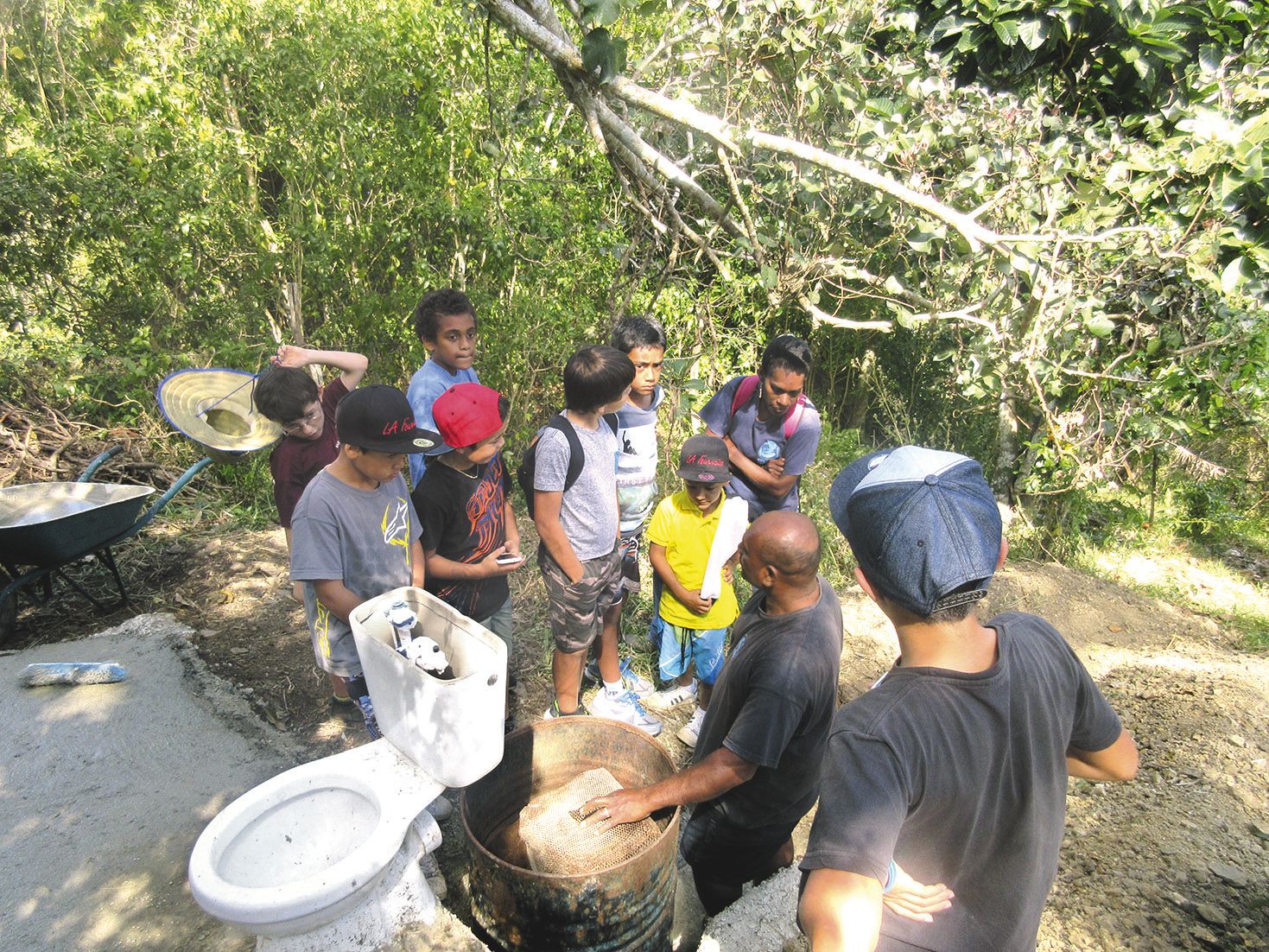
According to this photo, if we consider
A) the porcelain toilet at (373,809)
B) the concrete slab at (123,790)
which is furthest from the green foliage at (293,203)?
the porcelain toilet at (373,809)

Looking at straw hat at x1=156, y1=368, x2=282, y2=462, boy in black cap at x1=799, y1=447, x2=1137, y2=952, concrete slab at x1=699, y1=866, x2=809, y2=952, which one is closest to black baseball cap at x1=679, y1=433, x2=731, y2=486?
concrete slab at x1=699, y1=866, x2=809, y2=952

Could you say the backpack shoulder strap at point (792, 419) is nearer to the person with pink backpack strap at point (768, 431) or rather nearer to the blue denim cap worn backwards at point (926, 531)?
the person with pink backpack strap at point (768, 431)

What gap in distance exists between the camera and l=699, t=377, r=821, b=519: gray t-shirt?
3656 mm

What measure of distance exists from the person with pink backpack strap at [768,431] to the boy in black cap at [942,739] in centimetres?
220

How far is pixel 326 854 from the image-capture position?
2104 mm

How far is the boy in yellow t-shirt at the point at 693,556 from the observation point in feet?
10.1

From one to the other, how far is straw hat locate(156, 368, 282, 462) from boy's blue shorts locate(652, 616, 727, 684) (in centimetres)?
226

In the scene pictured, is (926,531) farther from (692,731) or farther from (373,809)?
(692,731)

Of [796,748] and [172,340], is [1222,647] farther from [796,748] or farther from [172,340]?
[172,340]

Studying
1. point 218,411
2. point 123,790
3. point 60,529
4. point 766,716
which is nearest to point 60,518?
point 60,529

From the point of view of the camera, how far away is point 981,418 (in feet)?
24.8

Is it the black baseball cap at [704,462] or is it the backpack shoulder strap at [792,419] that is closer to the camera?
the black baseball cap at [704,462]

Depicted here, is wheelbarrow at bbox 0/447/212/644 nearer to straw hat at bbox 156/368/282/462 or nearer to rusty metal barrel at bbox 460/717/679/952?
straw hat at bbox 156/368/282/462

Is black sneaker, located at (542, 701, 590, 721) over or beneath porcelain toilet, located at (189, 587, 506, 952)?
beneath
